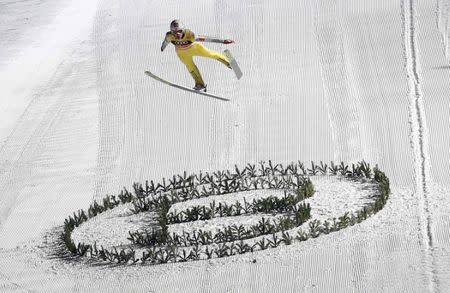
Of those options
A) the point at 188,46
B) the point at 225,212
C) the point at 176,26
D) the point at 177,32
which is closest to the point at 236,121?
the point at 188,46

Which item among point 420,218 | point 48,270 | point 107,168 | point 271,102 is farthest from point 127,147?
point 420,218

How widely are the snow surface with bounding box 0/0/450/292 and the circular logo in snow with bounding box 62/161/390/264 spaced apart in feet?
1.27

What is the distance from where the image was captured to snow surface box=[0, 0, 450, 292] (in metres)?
21.0

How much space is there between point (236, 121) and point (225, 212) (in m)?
5.62

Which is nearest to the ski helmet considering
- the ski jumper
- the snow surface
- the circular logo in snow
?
the ski jumper

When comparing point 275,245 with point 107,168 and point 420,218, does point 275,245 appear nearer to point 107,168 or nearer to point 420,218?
point 420,218

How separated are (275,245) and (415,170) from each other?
4372 mm

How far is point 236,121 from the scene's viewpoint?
28.6 metres

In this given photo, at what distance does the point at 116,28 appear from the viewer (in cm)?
3509

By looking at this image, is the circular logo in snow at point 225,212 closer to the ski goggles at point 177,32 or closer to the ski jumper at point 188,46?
the ski jumper at point 188,46

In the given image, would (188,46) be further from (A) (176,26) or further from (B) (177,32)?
(A) (176,26)

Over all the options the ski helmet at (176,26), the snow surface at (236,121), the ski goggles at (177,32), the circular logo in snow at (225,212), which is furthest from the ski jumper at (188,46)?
the snow surface at (236,121)

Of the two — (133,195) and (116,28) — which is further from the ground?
(116,28)

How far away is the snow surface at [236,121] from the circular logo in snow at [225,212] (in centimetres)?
39
